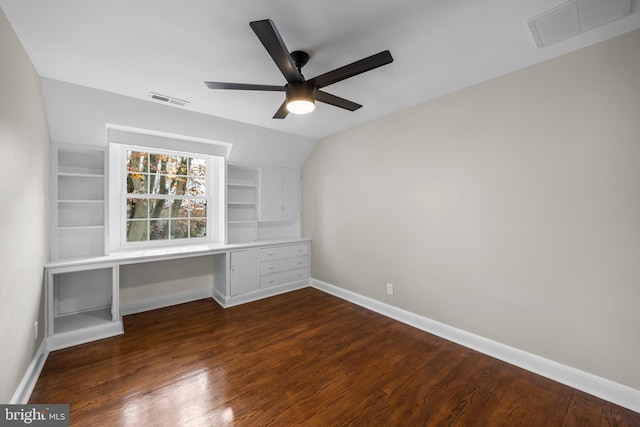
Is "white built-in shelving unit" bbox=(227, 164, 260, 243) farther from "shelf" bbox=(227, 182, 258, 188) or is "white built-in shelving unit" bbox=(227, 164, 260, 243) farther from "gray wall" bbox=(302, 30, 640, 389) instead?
"gray wall" bbox=(302, 30, 640, 389)

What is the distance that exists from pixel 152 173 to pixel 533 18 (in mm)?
4140

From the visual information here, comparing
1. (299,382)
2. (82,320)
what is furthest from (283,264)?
(82,320)

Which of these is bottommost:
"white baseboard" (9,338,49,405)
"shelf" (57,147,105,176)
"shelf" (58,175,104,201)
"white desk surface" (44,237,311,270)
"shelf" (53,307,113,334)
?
"white baseboard" (9,338,49,405)

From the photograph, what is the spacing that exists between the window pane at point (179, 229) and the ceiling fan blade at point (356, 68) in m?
2.94

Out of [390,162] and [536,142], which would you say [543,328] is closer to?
[536,142]

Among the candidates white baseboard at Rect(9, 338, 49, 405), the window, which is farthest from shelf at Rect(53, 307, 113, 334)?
the window

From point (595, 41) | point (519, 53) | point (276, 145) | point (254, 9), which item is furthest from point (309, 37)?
point (276, 145)

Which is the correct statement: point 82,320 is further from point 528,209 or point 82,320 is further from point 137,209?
point 528,209

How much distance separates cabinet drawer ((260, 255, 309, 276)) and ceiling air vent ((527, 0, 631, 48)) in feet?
12.1

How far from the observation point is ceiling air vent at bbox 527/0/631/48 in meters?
1.54

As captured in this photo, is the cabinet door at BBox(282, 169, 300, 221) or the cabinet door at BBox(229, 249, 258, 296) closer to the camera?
the cabinet door at BBox(229, 249, 258, 296)

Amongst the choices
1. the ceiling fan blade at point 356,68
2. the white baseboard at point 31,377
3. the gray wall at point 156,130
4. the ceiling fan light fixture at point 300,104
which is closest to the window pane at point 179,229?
the gray wall at point 156,130

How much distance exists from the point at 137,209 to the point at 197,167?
97 cm

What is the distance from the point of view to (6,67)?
5.19 feet
